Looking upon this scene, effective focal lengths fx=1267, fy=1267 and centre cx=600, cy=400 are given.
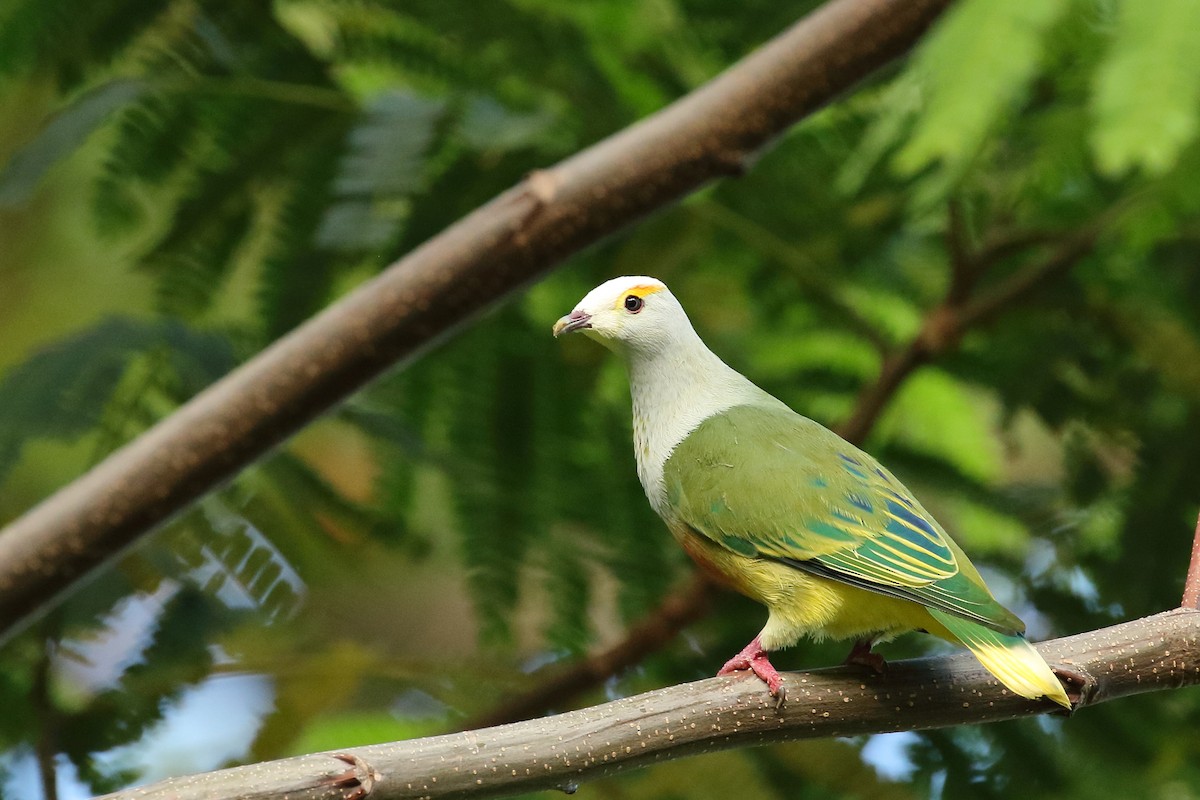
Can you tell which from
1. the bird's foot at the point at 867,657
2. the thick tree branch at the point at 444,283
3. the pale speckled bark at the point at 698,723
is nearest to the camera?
the pale speckled bark at the point at 698,723

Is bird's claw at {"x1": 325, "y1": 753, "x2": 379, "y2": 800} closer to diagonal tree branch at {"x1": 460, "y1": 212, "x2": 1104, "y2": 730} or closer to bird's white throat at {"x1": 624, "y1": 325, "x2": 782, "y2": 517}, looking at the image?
bird's white throat at {"x1": 624, "y1": 325, "x2": 782, "y2": 517}

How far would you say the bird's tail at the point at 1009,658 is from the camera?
4.12 feet

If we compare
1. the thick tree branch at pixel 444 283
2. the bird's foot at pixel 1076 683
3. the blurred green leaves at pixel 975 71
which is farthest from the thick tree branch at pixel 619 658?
the blurred green leaves at pixel 975 71

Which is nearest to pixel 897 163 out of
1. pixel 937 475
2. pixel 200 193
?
pixel 937 475

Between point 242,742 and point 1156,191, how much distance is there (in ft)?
5.99

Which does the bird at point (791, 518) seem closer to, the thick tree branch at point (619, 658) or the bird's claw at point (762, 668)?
the bird's claw at point (762, 668)

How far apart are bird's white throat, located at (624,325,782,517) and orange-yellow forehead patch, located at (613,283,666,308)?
0.06 metres

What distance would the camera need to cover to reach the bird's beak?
114 cm

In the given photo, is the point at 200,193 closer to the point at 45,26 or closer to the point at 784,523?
the point at 45,26

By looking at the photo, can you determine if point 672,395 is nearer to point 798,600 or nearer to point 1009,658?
point 798,600

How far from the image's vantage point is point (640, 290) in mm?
1195

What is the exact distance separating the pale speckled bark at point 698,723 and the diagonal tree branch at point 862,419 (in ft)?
2.36

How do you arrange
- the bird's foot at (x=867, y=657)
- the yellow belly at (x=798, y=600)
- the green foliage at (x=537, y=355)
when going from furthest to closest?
the green foliage at (x=537, y=355), the bird's foot at (x=867, y=657), the yellow belly at (x=798, y=600)

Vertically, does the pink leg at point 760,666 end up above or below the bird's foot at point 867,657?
above
